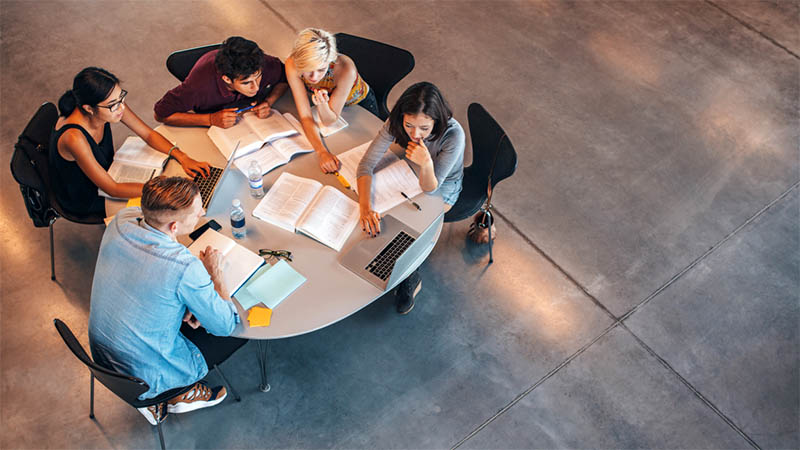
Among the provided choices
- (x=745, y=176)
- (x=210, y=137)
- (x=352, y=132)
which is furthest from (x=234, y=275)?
(x=745, y=176)

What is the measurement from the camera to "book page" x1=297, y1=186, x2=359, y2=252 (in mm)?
3076

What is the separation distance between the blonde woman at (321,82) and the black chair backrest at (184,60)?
2.04 ft

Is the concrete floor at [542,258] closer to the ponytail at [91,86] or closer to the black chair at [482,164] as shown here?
the black chair at [482,164]

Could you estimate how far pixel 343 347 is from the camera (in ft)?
12.1

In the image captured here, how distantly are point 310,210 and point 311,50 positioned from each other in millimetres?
924

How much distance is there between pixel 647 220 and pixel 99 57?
14.9ft

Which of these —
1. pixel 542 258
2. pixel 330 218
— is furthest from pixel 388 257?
pixel 542 258

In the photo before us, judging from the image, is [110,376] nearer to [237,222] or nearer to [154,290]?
[154,290]

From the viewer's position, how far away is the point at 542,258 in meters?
4.19

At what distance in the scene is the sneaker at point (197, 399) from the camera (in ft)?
10.9

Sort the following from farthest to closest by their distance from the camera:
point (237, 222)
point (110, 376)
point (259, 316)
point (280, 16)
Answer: point (280, 16), point (237, 222), point (259, 316), point (110, 376)

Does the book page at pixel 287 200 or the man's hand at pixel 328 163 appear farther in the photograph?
the man's hand at pixel 328 163

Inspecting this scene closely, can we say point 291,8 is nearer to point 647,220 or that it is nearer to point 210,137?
point 210,137

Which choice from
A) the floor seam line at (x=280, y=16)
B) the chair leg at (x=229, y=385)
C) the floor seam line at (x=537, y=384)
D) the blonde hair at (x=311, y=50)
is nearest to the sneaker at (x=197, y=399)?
the chair leg at (x=229, y=385)
